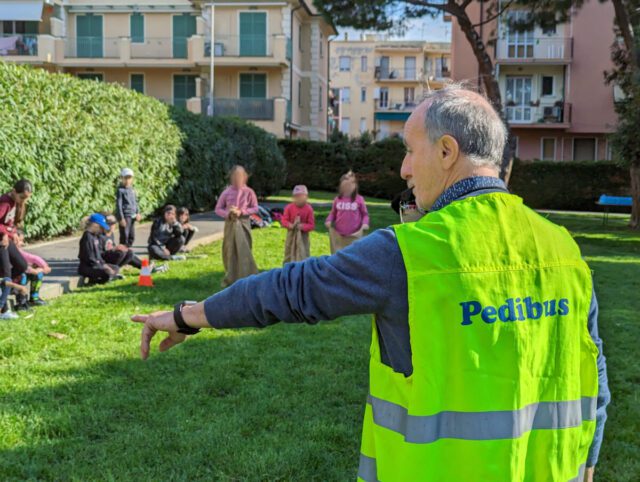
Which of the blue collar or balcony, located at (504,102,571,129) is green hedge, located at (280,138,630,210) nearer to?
balcony, located at (504,102,571,129)

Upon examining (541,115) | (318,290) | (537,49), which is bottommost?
(318,290)

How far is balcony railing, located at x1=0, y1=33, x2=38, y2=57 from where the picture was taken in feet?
138

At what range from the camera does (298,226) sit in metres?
10.6

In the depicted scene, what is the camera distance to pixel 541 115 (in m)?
42.1

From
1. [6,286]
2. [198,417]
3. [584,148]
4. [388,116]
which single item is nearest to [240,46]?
[584,148]

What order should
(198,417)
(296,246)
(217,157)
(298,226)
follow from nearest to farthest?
(198,417) < (298,226) < (296,246) < (217,157)

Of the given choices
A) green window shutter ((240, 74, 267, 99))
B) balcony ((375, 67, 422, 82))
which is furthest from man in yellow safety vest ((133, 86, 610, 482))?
balcony ((375, 67, 422, 82))

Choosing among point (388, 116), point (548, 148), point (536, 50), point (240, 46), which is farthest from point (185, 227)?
point (388, 116)

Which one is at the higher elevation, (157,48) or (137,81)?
(157,48)

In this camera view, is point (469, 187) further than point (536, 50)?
No

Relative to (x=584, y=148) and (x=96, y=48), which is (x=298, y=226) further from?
→ (x=584, y=148)

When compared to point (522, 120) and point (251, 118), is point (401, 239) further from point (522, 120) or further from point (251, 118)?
point (522, 120)

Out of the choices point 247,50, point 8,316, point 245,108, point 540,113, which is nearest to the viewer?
point 8,316

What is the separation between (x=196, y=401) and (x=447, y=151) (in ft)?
12.3
